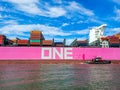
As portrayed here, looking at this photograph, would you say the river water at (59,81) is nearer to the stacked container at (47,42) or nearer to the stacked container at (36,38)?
the stacked container at (36,38)

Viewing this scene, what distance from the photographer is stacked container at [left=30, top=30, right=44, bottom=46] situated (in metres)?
83.1

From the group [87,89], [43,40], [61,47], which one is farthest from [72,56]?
[87,89]

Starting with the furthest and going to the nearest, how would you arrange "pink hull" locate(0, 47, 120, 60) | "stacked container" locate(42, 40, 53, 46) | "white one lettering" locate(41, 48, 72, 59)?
"stacked container" locate(42, 40, 53, 46) < "white one lettering" locate(41, 48, 72, 59) < "pink hull" locate(0, 47, 120, 60)

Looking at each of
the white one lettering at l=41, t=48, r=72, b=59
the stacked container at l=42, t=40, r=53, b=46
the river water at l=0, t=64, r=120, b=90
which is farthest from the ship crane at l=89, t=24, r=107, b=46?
the river water at l=0, t=64, r=120, b=90

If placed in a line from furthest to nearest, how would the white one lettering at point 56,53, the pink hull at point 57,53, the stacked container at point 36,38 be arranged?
the white one lettering at point 56,53 < the stacked container at point 36,38 < the pink hull at point 57,53

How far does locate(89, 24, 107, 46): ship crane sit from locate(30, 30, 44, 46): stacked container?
19769 millimetres

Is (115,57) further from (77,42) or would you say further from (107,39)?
(77,42)

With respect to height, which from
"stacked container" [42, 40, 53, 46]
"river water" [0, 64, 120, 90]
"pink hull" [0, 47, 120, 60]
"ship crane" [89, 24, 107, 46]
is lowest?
"river water" [0, 64, 120, 90]

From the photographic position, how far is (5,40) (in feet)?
282

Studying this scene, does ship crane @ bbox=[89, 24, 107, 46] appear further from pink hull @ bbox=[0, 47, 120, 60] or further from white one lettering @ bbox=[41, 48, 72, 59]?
white one lettering @ bbox=[41, 48, 72, 59]

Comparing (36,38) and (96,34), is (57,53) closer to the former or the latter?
(36,38)

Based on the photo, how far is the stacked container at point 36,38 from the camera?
83.1m

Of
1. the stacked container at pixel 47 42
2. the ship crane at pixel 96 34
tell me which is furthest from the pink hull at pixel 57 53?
the ship crane at pixel 96 34

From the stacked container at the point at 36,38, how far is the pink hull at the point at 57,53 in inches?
72.2
